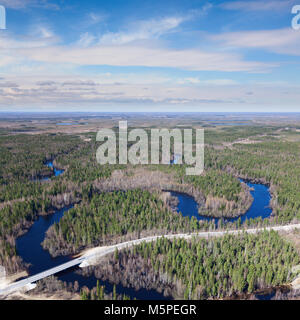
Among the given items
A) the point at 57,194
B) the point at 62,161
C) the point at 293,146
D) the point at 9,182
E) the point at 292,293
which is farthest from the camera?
the point at 293,146

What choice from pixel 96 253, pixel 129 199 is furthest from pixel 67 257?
pixel 129 199

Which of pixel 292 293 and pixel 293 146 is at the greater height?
pixel 293 146

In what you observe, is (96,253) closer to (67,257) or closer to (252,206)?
(67,257)

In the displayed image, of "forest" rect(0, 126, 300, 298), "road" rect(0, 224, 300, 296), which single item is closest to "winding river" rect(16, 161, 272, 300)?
"road" rect(0, 224, 300, 296)

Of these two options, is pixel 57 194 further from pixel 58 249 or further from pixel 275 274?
pixel 275 274
